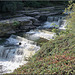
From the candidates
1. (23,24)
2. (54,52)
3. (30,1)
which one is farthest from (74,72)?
(30,1)

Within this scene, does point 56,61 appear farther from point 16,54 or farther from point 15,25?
point 15,25

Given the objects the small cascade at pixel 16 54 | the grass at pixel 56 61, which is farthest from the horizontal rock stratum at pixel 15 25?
the grass at pixel 56 61

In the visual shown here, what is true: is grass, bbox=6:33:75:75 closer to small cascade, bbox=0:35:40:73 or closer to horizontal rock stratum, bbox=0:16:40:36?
small cascade, bbox=0:35:40:73

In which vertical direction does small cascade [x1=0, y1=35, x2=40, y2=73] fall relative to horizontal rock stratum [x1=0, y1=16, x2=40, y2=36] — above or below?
below

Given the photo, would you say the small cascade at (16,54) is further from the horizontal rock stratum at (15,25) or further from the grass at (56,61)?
the horizontal rock stratum at (15,25)

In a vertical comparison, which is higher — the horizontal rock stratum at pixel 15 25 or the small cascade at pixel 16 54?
the horizontal rock stratum at pixel 15 25

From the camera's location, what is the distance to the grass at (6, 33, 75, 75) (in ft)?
14.8

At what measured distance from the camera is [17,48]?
1029 cm

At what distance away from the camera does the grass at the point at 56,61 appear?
451cm

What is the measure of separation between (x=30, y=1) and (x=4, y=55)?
1742 centimetres

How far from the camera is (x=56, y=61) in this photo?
17.0ft

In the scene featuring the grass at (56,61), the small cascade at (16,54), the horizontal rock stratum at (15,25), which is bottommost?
the small cascade at (16,54)

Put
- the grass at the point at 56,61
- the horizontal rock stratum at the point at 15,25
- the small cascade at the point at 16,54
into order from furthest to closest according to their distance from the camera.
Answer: the horizontal rock stratum at the point at 15,25, the small cascade at the point at 16,54, the grass at the point at 56,61

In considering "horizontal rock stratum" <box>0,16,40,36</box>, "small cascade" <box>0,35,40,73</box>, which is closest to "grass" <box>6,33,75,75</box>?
"small cascade" <box>0,35,40,73</box>
